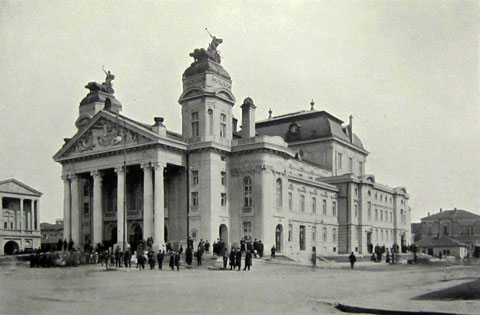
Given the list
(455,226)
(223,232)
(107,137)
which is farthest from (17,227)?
(455,226)

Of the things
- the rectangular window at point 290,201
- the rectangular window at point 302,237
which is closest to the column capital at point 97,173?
the rectangular window at point 290,201

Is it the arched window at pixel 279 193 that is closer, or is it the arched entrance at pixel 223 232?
the arched entrance at pixel 223 232

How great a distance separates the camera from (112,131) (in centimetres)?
4975

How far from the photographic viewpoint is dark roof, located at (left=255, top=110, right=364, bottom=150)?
6931 centimetres

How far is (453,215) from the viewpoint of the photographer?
105 metres

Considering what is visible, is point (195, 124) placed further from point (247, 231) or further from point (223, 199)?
point (247, 231)

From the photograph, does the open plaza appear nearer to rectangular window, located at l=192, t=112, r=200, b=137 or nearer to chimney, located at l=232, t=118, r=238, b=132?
rectangular window, located at l=192, t=112, r=200, b=137

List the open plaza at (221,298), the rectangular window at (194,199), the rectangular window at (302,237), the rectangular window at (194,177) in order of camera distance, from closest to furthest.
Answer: the open plaza at (221,298), the rectangular window at (194,199), the rectangular window at (194,177), the rectangular window at (302,237)

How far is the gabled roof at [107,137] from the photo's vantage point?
46.8m

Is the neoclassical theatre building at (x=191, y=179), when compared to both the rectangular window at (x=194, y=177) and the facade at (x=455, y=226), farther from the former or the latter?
the facade at (x=455, y=226)

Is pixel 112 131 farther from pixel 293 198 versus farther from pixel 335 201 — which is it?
pixel 335 201

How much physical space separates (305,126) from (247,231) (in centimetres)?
2622

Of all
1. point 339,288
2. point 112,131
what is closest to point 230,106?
point 112,131

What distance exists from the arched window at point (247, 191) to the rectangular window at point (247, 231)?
164 centimetres
